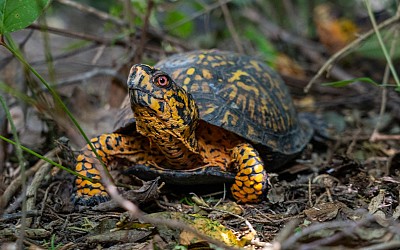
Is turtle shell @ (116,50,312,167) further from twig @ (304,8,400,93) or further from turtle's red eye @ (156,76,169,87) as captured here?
turtle's red eye @ (156,76,169,87)

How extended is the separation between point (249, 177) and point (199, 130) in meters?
0.47

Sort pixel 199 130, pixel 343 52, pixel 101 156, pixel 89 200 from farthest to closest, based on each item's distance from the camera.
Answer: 1. pixel 343 52
2. pixel 199 130
3. pixel 101 156
4. pixel 89 200

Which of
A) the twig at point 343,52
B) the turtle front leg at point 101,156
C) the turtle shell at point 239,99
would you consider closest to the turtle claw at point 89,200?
the turtle front leg at point 101,156

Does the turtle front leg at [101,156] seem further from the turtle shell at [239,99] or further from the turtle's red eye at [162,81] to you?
the turtle's red eye at [162,81]

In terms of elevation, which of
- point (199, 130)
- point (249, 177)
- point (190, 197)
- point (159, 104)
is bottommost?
point (190, 197)

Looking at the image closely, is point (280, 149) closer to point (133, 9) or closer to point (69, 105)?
point (69, 105)

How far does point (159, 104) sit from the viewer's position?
2.42 metres

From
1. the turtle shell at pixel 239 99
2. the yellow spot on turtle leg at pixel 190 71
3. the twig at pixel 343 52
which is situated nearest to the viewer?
the turtle shell at pixel 239 99

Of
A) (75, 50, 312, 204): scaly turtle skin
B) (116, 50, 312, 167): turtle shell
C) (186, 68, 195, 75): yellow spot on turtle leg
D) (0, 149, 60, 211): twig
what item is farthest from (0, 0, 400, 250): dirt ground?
(186, 68, 195, 75): yellow spot on turtle leg

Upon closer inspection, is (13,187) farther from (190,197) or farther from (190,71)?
(190,71)

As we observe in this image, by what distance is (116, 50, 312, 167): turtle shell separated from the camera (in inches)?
113

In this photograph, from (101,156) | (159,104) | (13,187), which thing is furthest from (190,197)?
(13,187)

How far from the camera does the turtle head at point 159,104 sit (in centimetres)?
237

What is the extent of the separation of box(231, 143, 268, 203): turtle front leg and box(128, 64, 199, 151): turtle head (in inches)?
15.3
